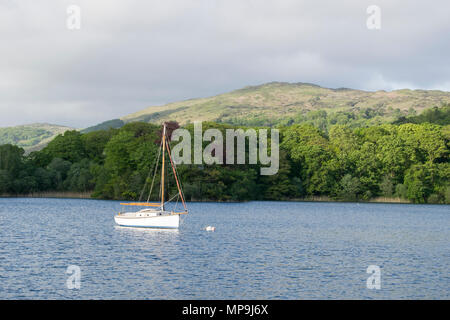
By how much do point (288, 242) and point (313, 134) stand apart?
110 m

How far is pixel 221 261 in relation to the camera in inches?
1586

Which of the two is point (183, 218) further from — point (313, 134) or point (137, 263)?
point (313, 134)

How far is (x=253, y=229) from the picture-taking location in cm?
6488

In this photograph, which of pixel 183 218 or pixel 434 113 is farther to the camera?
pixel 434 113

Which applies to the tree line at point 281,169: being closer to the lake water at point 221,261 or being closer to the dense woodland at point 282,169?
the dense woodland at point 282,169

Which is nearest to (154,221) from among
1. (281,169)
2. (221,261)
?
(221,261)

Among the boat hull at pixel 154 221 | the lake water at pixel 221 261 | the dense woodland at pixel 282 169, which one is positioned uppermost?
the dense woodland at pixel 282 169

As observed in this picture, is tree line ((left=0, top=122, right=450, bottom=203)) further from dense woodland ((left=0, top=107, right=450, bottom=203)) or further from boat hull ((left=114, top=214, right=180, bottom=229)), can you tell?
boat hull ((left=114, top=214, right=180, bottom=229))

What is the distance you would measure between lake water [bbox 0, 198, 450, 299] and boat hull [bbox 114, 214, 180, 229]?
35.4 inches

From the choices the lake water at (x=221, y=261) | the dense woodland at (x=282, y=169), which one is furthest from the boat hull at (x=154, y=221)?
the dense woodland at (x=282, y=169)

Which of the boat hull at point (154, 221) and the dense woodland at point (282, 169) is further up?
the dense woodland at point (282, 169)

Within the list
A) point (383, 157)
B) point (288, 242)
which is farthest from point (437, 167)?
point (288, 242)

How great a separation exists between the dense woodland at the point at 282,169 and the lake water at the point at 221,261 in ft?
210

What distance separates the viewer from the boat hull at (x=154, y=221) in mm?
60219
